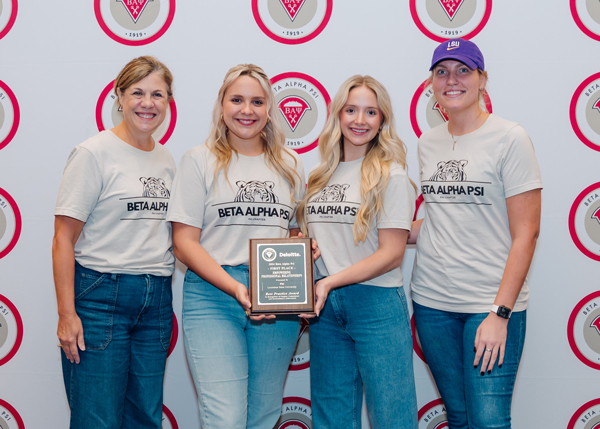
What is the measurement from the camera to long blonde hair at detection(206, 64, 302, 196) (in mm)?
1819

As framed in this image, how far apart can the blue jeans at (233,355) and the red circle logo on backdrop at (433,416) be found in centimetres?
117

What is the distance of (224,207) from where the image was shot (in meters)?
1.75

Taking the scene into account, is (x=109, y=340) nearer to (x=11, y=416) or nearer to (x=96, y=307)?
(x=96, y=307)

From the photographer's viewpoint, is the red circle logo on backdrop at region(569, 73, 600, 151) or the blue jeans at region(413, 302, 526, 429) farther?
the red circle logo on backdrop at region(569, 73, 600, 151)

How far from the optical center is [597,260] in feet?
7.90

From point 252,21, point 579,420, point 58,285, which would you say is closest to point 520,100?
point 252,21

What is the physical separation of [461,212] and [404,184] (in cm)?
24

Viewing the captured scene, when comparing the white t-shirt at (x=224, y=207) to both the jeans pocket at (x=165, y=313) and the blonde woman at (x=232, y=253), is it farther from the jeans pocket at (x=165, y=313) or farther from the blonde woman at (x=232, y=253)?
the jeans pocket at (x=165, y=313)

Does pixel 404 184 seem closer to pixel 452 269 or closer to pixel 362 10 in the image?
pixel 452 269

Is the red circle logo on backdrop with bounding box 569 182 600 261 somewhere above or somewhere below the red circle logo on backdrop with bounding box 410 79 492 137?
below

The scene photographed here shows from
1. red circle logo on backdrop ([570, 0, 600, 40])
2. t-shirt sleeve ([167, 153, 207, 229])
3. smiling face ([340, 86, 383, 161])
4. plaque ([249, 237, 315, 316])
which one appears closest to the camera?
plaque ([249, 237, 315, 316])

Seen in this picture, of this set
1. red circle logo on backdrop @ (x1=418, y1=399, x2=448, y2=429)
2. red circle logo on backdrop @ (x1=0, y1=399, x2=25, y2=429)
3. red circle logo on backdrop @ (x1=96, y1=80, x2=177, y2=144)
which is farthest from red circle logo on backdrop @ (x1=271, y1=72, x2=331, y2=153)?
red circle logo on backdrop @ (x1=0, y1=399, x2=25, y2=429)

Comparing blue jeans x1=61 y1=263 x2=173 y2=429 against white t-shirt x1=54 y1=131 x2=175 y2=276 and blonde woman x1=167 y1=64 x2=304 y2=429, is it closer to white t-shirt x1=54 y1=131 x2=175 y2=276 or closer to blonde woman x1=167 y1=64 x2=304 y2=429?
white t-shirt x1=54 y1=131 x2=175 y2=276

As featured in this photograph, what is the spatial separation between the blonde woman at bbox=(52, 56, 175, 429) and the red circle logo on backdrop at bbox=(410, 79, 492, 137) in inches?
52.0
